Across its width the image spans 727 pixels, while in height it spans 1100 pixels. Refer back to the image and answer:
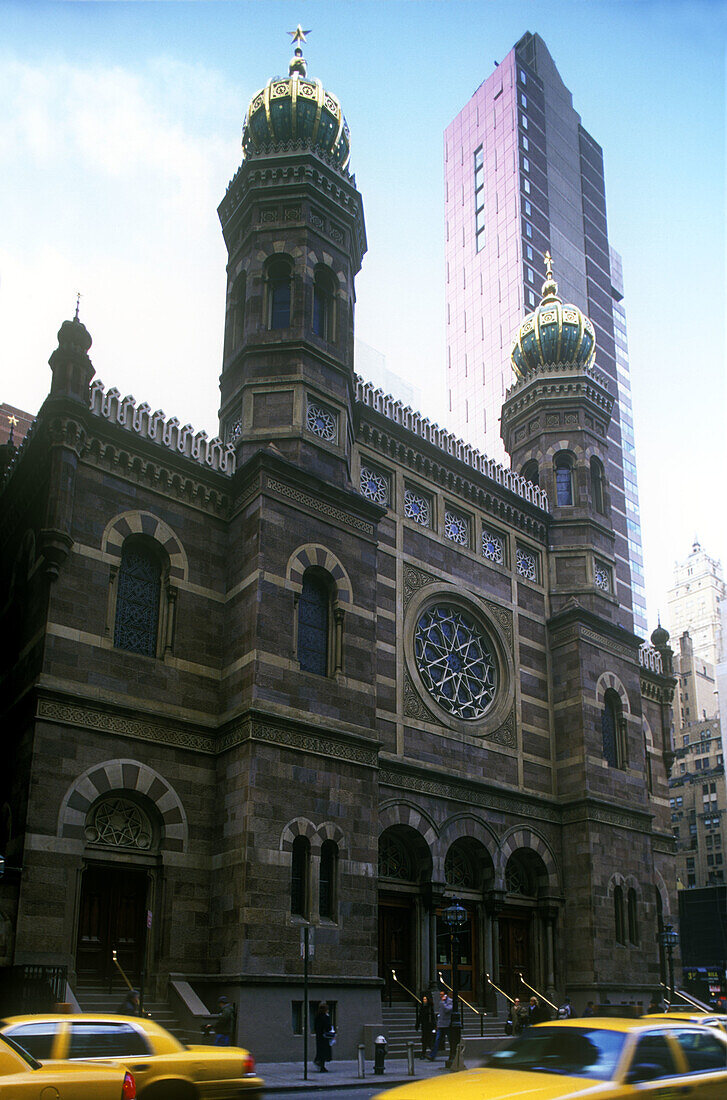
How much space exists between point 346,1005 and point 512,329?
81.6 metres

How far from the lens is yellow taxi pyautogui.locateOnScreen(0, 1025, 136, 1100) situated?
380 inches

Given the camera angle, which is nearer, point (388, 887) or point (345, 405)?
point (388, 887)

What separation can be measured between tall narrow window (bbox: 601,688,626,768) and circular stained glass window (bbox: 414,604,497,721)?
14.7 ft

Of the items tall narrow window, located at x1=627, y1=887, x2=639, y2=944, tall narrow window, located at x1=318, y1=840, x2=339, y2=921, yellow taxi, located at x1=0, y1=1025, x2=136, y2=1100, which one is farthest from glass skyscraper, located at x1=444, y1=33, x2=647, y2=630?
yellow taxi, located at x1=0, y1=1025, x2=136, y2=1100

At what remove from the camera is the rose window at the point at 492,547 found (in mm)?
33688

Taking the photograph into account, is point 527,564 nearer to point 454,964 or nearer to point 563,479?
point 563,479

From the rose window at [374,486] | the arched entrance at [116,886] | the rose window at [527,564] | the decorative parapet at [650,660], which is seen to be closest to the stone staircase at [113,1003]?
the arched entrance at [116,886]

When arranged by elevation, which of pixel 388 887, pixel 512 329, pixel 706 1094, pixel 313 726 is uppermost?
pixel 512 329

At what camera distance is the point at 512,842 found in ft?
98.8

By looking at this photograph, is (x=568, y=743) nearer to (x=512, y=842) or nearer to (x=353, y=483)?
(x=512, y=842)

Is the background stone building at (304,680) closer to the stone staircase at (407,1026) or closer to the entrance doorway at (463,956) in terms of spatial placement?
the entrance doorway at (463,956)

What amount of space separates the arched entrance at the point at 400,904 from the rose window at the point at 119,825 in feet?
22.8

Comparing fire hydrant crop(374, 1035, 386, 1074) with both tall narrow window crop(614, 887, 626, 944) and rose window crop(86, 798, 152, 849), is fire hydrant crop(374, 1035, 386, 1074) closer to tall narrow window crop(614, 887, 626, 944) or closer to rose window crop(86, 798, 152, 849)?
rose window crop(86, 798, 152, 849)

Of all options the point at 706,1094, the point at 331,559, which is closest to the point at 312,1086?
the point at 706,1094
